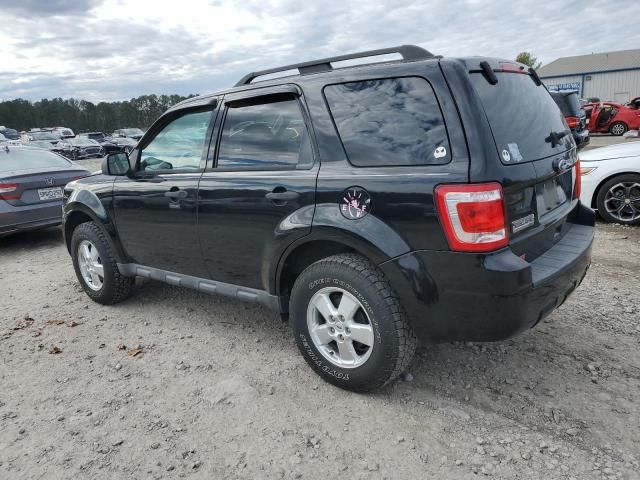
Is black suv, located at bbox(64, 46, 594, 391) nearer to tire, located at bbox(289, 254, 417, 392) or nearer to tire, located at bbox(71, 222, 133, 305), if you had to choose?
tire, located at bbox(289, 254, 417, 392)

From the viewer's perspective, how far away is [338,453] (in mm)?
2410

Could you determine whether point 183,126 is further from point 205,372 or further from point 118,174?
point 205,372

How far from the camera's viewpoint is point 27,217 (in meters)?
6.63

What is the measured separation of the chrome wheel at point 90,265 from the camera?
14.6 ft

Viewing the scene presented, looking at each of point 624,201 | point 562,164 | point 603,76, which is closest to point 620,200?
point 624,201

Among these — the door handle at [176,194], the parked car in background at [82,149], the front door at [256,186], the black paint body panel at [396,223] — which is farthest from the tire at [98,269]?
the parked car in background at [82,149]

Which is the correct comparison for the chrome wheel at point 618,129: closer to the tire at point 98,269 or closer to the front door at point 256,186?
A: the front door at point 256,186

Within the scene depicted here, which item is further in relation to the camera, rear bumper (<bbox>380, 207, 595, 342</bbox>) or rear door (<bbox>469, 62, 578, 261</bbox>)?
rear door (<bbox>469, 62, 578, 261</bbox>)

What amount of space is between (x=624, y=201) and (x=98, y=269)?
6133 millimetres

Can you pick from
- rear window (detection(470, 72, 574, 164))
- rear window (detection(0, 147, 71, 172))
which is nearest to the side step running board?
rear window (detection(470, 72, 574, 164))

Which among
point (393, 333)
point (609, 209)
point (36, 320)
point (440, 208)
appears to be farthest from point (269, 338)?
point (609, 209)

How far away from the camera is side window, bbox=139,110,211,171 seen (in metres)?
3.54

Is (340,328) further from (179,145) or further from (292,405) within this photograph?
(179,145)

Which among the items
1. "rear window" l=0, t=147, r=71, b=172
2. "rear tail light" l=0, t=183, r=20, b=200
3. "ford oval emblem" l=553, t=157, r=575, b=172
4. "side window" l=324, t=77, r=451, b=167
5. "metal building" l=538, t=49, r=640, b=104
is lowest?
"rear tail light" l=0, t=183, r=20, b=200
